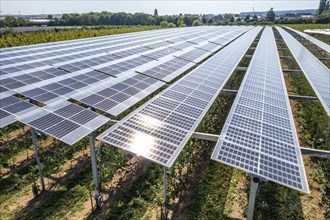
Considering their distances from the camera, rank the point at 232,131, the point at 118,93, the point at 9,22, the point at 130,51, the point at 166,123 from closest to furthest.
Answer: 1. the point at 232,131
2. the point at 166,123
3. the point at 118,93
4. the point at 130,51
5. the point at 9,22

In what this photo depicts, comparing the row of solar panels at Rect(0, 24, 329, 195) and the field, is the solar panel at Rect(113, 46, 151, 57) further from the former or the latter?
the field

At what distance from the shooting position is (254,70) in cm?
2423

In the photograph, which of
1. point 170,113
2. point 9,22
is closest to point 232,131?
point 170,113

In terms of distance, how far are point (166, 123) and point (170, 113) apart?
124 centimetres

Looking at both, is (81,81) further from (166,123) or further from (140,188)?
(166,123)

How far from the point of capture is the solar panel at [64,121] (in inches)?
459

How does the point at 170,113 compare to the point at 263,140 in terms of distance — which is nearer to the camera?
the point at 263,140

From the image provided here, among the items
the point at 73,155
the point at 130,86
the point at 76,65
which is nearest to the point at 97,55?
the point at 76,65

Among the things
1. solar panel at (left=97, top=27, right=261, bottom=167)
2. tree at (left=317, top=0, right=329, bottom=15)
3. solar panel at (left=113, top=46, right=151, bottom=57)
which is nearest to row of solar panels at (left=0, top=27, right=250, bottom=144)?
solar panel at (left=113, top=46, right=151, bottom=57)

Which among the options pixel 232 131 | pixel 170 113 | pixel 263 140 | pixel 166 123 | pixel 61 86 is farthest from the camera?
pixel 61 86

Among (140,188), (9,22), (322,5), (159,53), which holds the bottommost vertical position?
(140,188)

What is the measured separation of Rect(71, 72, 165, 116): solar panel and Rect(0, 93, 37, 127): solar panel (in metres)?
2.60

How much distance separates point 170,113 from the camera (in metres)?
13.7

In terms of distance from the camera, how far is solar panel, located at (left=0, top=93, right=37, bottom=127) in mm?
12729
